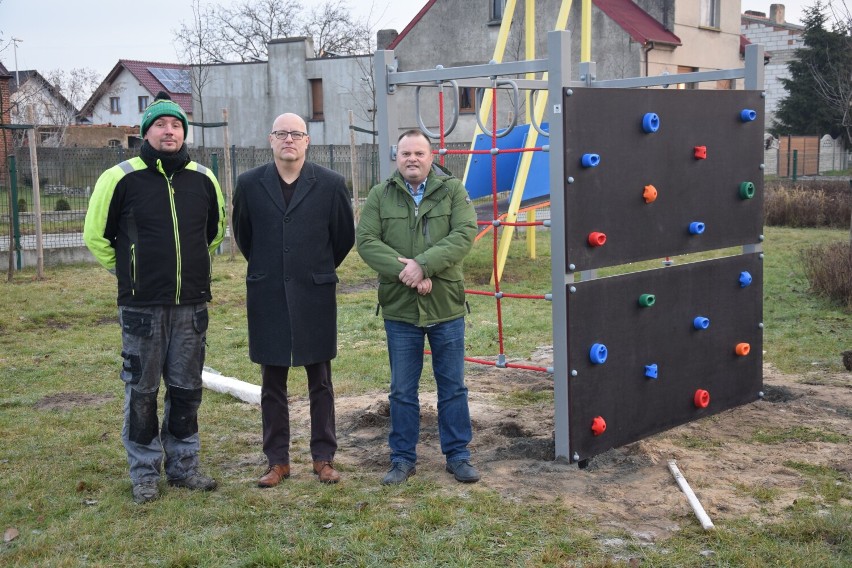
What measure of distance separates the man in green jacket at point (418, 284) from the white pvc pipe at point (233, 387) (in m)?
2.06

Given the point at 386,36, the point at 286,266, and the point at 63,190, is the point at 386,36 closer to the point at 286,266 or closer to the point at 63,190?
the point at 63,190

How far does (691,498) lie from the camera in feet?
15.1

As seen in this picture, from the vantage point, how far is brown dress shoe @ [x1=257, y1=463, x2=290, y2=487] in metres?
5.00

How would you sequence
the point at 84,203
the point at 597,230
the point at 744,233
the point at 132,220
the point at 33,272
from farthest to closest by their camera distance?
1. the point at 84,203
2. the point at 33,272
3. the point at 744,233
4. the point at 597,230
5. the point at 132,220

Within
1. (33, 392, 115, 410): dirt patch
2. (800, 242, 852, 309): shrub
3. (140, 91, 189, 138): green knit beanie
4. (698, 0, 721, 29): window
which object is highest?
(698, 0, 721, 29): window

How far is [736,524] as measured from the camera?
4371 mm

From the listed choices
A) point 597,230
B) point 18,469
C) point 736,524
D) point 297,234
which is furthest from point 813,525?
point 18,469

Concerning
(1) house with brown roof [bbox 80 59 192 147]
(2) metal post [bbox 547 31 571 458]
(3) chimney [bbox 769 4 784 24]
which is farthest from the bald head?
(3) chimney [bbox 769 4 784 24]

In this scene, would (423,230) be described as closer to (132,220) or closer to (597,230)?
(597,230)

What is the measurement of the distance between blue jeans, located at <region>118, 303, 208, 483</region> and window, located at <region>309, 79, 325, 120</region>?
109 feet

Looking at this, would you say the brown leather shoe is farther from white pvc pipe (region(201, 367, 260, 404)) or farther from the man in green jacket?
white pvc pipe (region(201, 367, 260, 404))

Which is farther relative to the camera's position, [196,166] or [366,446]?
[366,446]

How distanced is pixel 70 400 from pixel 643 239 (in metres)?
4.31

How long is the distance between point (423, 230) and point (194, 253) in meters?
1.19
